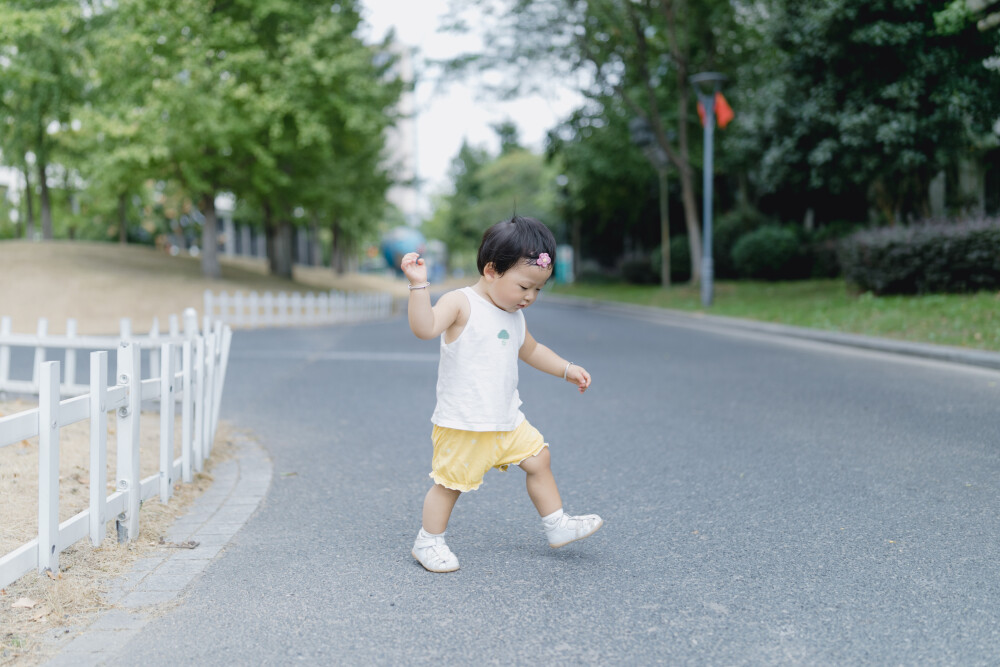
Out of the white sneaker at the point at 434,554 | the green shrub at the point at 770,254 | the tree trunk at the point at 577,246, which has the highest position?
the tree trunk at the point at 577,246

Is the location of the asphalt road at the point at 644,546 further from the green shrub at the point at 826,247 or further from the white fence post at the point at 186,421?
the green shrub at the point at 826,247

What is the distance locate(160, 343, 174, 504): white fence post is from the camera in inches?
175

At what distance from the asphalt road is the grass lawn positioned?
4.04 meters

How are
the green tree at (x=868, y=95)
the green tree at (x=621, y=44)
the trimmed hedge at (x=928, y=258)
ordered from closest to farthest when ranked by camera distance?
1. the trimmed hedge at (x=928, y=258)
2. the green tree at (x=868, y=95)
3. the green tree at (x=621, y=44)

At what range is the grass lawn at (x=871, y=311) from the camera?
12.0m

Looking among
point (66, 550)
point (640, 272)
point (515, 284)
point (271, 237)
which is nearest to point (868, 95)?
point (515, 284)

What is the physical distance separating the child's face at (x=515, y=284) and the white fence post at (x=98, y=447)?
156 cm

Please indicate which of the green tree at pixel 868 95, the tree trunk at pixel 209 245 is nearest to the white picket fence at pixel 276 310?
the tree trunk at pixel 209 245

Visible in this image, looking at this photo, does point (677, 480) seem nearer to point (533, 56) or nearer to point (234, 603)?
point (234, 603)

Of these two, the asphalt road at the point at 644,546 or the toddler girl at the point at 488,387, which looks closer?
the asphalt road at the point at 644,546

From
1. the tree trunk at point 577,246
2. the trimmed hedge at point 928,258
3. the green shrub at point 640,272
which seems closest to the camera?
the trimmed hedge at point 928,258

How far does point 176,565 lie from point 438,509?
111 centimetres

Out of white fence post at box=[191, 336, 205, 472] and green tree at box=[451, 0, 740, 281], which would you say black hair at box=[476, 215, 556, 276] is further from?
green tree at box=[451, 0, 740, 281]

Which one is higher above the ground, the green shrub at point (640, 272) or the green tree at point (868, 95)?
the green tree at point (868, 95)
